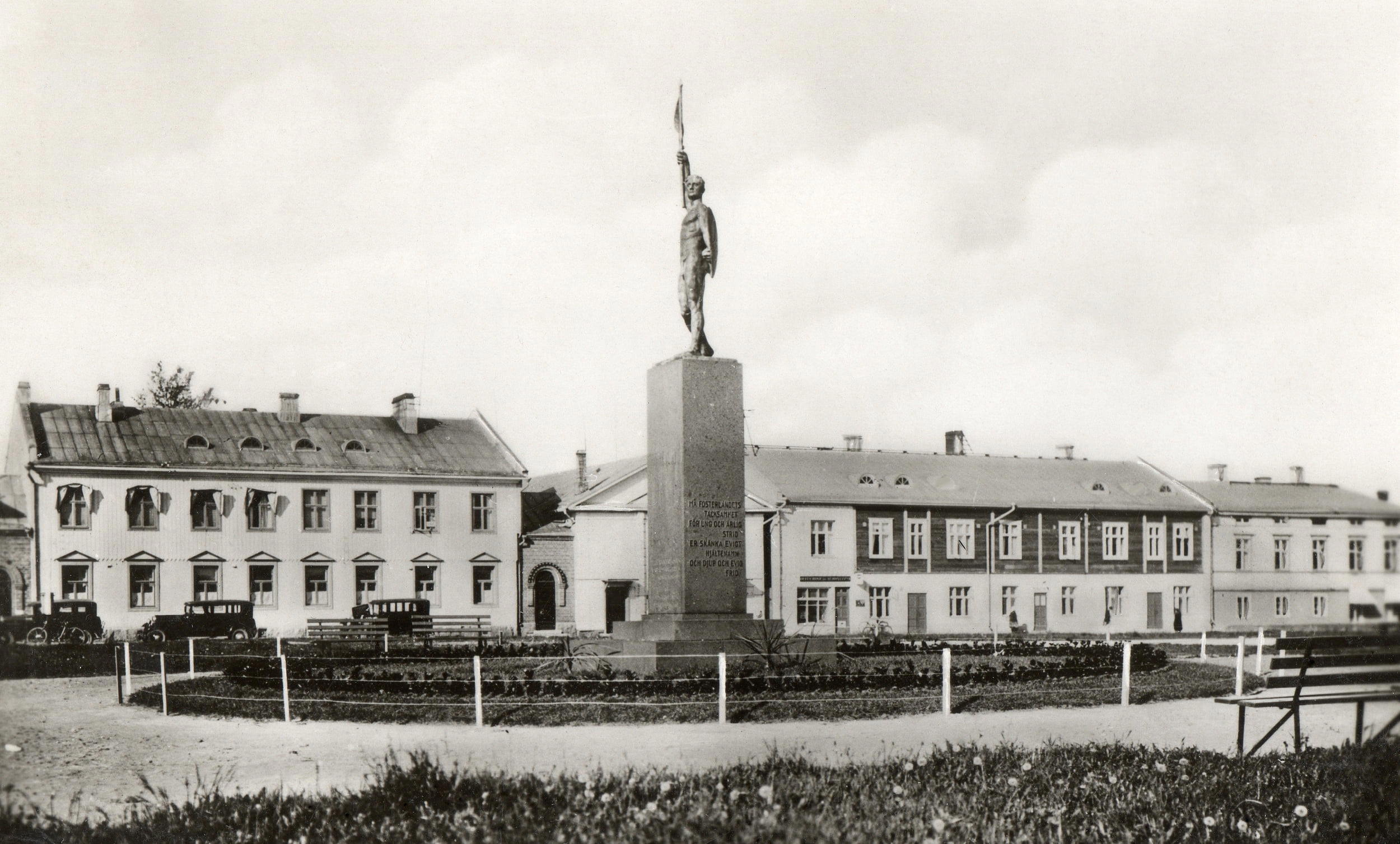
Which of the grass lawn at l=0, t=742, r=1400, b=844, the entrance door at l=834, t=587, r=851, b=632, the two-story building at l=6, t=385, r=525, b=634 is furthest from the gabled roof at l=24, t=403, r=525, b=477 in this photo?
the grass lawn at l=0, t=742, r=1400, b=844

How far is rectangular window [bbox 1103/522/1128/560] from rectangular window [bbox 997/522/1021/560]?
13.2ft

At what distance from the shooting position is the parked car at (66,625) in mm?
34219

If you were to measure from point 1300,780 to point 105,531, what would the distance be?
39199 mm

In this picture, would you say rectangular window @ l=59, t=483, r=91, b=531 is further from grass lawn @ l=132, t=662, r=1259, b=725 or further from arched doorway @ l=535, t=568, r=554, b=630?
grass lawn @ l=132, t=662, r=1259, b=725

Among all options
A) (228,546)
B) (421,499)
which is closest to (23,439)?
(228,546)

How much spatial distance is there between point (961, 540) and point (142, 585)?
28.8 metres

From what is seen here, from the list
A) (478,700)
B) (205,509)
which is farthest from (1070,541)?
(478,700)

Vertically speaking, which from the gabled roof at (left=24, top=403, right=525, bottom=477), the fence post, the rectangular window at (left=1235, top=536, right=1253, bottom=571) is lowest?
the rectangular window at (left=1235, top=536, right=1253, bottom=571)

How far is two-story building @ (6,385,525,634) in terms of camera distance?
130ft

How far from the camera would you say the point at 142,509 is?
4050 cm

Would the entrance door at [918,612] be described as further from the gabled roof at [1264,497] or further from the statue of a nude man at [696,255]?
the statue of a nude man at [696,255]

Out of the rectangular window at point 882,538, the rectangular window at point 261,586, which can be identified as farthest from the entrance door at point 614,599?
the rectangular window at point 261,586

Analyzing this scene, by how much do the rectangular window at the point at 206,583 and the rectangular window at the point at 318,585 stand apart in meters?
2.97

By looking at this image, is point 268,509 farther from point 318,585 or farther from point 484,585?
point 484,585
